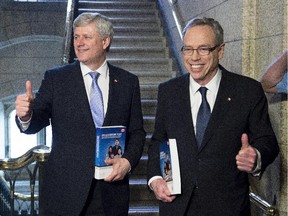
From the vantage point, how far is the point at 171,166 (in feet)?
10.0

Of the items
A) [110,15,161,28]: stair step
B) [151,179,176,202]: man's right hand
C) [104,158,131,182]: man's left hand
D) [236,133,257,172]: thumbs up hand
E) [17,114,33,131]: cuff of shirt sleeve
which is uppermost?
[110,15,161,28]: stair step

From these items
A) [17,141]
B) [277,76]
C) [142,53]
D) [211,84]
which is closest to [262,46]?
[277,76]

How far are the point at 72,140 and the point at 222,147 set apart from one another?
94 centimetres

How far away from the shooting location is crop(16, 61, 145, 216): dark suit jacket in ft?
11.6

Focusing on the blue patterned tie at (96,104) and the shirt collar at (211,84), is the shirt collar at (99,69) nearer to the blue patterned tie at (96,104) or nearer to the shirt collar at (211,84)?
the blue patterned tie at (96,104)

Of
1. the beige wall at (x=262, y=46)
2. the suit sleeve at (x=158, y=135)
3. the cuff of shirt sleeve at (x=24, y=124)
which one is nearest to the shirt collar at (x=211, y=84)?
the suit sleeve at (x=158, y=135)

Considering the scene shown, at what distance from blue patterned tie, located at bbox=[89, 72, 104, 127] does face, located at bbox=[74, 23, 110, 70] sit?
14 centimetres

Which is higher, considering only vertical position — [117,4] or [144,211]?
[117,4]

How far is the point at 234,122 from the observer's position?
311cm

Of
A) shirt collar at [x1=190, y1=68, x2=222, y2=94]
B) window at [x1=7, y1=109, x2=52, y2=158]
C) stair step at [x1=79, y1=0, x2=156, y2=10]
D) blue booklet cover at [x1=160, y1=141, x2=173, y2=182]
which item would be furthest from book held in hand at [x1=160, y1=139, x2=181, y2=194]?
window at [x1=7, y1=109, x2=52, y2=158]

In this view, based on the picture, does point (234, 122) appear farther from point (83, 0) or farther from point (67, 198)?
point (83, 0)

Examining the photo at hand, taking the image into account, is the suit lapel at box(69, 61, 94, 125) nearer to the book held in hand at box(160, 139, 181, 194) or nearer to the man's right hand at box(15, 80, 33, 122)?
the man's right hand at box(15, 80, 33, 122)

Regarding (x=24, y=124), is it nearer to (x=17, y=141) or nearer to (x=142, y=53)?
(x=142, y=53)

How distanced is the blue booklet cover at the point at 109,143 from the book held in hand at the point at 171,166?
0.39m
